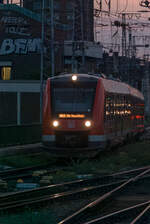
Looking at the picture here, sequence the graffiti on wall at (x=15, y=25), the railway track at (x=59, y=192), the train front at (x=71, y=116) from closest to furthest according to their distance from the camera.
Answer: the railway track at (x=59, y=192)
the train front at (x=71, y=116)
the graffiti on wall at (x=15, y=25)

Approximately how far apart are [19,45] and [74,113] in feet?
143

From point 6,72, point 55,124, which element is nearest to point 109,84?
point 55,124

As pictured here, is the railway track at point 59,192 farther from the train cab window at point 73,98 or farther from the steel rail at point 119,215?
the train cab window at point 73,98

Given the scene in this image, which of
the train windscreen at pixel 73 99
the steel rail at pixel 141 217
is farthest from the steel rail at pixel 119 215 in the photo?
the train windscreen at pixel 73 99

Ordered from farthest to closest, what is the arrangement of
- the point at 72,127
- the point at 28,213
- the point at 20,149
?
the point at 20,149
the point at 72,127
the point at 28,213

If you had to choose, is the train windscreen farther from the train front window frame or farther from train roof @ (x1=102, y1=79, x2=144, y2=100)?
train roof @ (x1=102, y1=79, x2=144, y2=100)

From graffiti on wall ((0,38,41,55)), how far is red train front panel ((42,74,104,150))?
42.3 m

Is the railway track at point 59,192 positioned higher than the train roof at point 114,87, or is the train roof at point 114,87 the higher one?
the train roof at point 114,87

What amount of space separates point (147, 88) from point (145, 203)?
70.7 metres

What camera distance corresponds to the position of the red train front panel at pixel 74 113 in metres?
→ 18.2

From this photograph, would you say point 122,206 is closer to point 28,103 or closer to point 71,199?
point 71,199

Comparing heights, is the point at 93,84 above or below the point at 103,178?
above

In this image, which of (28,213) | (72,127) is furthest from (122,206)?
(72,127)

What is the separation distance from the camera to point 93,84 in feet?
61.4
